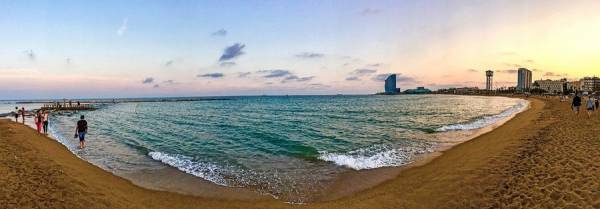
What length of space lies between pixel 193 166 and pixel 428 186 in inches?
376

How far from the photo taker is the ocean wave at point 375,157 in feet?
46.0

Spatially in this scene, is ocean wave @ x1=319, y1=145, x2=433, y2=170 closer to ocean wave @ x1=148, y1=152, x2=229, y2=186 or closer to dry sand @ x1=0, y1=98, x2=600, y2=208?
dry sand @ x1=0, y1=98, x2=600, y2=208

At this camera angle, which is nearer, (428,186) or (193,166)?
(428,186)

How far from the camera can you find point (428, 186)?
32.2 ft

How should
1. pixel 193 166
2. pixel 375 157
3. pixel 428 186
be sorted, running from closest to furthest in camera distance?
pixel 428 186 → pixel 193 166 → pixel 375 157

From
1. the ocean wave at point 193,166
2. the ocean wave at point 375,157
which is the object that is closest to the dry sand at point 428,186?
the ocean wave at point 375,157

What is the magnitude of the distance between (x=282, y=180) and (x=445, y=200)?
5606mm

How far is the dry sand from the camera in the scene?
7.86 meters

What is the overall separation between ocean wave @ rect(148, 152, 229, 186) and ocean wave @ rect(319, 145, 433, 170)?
494cm

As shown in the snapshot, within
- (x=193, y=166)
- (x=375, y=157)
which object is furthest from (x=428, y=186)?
(x=193, y=166)

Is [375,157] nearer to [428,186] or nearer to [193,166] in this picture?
[428,186]

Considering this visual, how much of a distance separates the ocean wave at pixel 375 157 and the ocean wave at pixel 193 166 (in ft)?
16.2

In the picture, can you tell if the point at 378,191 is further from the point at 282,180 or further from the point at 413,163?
the point at 413,163

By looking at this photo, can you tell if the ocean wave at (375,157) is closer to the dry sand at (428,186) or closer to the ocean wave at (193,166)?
the dry sand at (428,186)
